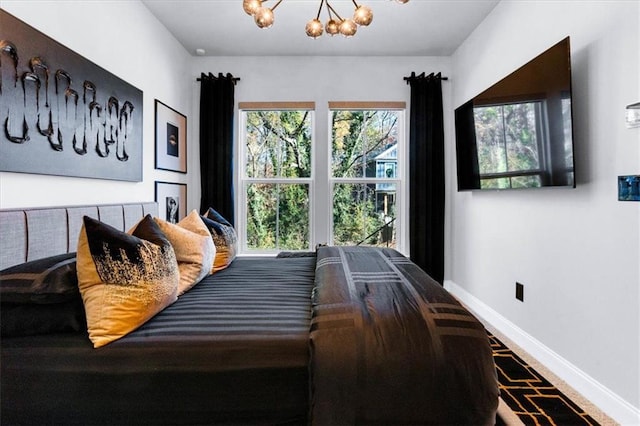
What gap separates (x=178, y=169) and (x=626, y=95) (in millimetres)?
3542

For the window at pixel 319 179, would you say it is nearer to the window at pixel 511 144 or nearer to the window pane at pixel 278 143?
the window pane at pixel 278 143

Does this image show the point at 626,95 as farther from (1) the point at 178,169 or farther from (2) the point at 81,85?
(1) the point at 178,169

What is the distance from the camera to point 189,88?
12.5 feet

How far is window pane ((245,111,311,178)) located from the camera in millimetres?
3949

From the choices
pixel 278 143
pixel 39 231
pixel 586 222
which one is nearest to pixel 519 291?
pixel 586 222

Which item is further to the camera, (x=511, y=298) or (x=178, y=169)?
(x=178, y=169)

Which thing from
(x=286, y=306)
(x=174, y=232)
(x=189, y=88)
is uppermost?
(x=189, y=88)

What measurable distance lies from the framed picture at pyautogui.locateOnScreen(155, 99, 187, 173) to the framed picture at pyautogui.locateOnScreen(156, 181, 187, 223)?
0.17 meters

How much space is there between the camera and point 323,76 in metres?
3.82

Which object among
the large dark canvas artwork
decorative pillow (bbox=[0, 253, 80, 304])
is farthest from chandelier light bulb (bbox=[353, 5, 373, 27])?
decorative pillow (bbox=[0, 253, 80, 304])

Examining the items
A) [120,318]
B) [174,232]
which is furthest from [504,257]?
[120,318]

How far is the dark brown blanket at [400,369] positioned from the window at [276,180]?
278cm

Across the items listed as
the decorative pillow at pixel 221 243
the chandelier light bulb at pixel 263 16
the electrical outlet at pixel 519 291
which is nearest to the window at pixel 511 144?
the electrical outlet at pixel 519 291

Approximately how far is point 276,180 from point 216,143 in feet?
2.61
